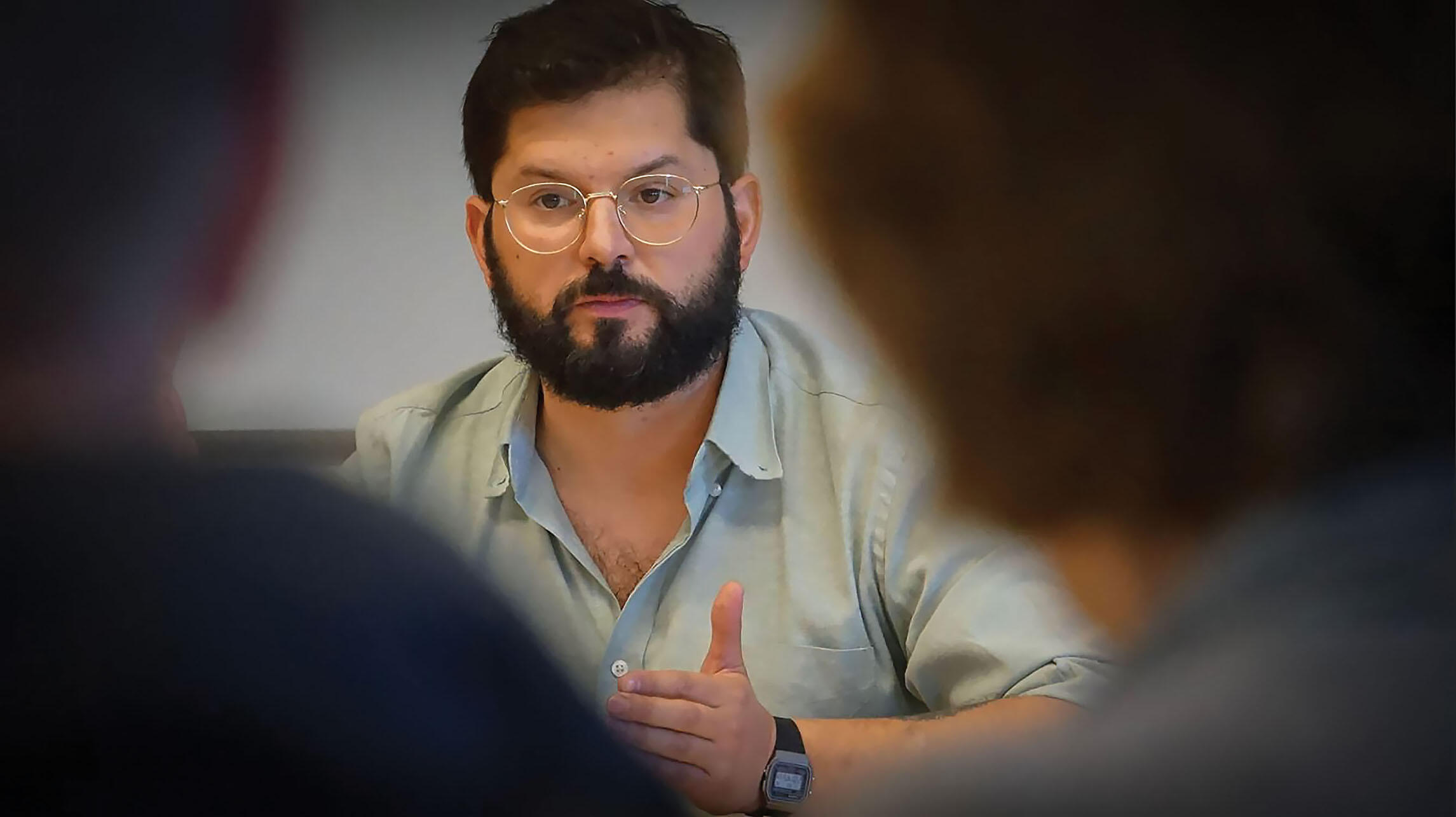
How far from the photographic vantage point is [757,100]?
1086 millimetres

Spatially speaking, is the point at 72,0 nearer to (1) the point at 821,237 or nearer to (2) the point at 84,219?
(2) the point at 84,219

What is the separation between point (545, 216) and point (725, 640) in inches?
15.1

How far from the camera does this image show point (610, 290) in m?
1.06

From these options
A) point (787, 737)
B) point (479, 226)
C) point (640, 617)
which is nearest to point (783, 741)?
point (787, 737)

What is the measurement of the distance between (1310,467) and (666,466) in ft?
1.94

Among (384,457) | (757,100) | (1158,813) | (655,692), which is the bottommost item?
(1158,813)

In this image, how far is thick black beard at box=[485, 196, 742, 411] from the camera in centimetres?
107

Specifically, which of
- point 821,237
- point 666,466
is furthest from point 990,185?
point 666,466

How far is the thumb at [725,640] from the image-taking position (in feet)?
3.44

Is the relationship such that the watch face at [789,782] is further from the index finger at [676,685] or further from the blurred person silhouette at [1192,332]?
the blurred person silhouette at [1192,332]

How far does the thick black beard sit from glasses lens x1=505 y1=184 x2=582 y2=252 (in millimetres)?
31

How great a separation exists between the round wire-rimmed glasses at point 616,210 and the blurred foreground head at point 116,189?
25 centimetres

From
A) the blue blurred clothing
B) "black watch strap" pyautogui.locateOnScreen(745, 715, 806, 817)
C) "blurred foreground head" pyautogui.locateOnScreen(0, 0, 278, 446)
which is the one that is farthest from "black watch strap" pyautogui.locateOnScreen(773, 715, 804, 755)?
"blurred foreground head" pyautogui.locateOnScreen(0, 0, 278, 446)

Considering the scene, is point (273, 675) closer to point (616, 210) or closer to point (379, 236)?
point (379, 236)
